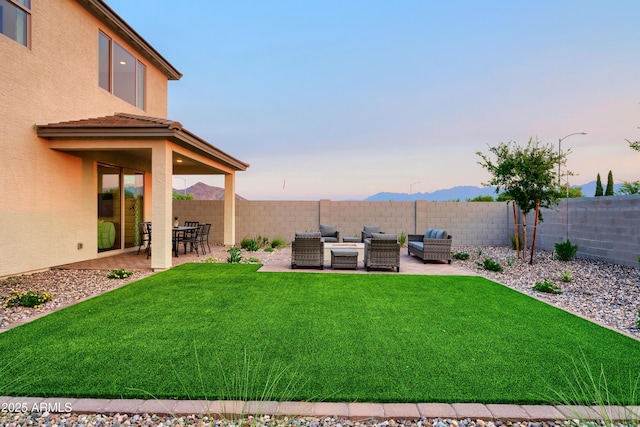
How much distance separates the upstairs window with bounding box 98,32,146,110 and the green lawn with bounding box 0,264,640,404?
7381 millimetres

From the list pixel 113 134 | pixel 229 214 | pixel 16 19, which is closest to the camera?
pixel 16 19

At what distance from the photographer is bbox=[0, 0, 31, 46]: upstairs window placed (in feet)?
22.5

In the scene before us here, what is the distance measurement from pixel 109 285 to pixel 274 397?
542 centimetres

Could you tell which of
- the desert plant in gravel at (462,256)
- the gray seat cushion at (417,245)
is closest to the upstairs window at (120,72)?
the gray seat cushion at (417,245)

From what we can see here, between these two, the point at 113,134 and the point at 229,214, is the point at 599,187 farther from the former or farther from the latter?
the point at 113,134

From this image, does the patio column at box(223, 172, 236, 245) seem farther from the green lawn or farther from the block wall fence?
the green lawn

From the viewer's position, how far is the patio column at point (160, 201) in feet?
25.7

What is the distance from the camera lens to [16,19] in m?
7.12

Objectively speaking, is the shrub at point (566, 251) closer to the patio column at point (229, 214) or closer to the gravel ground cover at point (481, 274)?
the gravel ground cover at point (481, 274)

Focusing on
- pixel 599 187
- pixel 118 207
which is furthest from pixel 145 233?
pixel 599 187

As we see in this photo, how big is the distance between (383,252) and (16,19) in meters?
9.16

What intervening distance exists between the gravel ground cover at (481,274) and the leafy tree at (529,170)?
1.63 meters

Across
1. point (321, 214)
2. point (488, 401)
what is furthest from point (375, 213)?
point (488, 401)

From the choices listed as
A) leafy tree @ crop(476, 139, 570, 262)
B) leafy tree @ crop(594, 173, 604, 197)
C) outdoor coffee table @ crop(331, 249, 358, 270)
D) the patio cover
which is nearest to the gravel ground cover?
the patio cover
